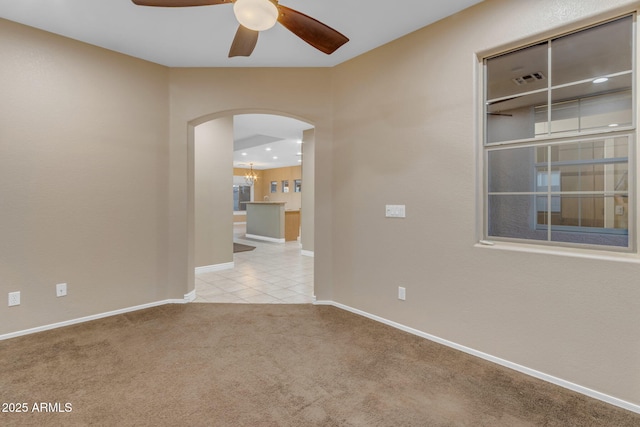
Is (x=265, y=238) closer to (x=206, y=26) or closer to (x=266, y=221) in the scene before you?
(x=266, y=221)

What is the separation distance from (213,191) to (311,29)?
12.7ft

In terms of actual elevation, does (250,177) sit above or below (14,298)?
above

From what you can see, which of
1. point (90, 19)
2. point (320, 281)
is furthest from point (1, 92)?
point (320, 281)

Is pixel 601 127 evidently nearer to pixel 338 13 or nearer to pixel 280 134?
pixel 338 13

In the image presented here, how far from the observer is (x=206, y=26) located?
2.78 metres

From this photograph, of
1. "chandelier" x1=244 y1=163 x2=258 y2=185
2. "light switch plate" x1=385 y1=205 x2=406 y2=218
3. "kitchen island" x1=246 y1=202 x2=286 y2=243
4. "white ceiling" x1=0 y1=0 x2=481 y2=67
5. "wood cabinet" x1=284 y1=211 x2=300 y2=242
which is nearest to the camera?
"white ceiling" x1=0 y1=0 x2=481 y2=67

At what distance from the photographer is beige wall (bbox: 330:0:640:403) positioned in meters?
1.96

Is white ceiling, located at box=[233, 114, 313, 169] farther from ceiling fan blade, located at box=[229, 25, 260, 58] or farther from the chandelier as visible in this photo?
the chandelier

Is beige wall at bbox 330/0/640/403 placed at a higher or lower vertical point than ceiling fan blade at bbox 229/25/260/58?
lower

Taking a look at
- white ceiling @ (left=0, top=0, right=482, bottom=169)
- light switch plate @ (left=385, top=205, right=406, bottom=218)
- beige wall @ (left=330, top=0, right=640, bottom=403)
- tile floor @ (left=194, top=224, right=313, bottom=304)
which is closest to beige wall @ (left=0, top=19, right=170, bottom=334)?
white ceiling @ (left=0, top=0, right=482, bottom=169)

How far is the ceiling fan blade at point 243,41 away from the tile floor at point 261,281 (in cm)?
278

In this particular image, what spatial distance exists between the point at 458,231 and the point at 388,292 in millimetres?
957

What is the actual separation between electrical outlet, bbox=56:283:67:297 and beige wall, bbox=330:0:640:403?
2.60 metres

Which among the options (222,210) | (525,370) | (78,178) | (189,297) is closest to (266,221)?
(222,210)
